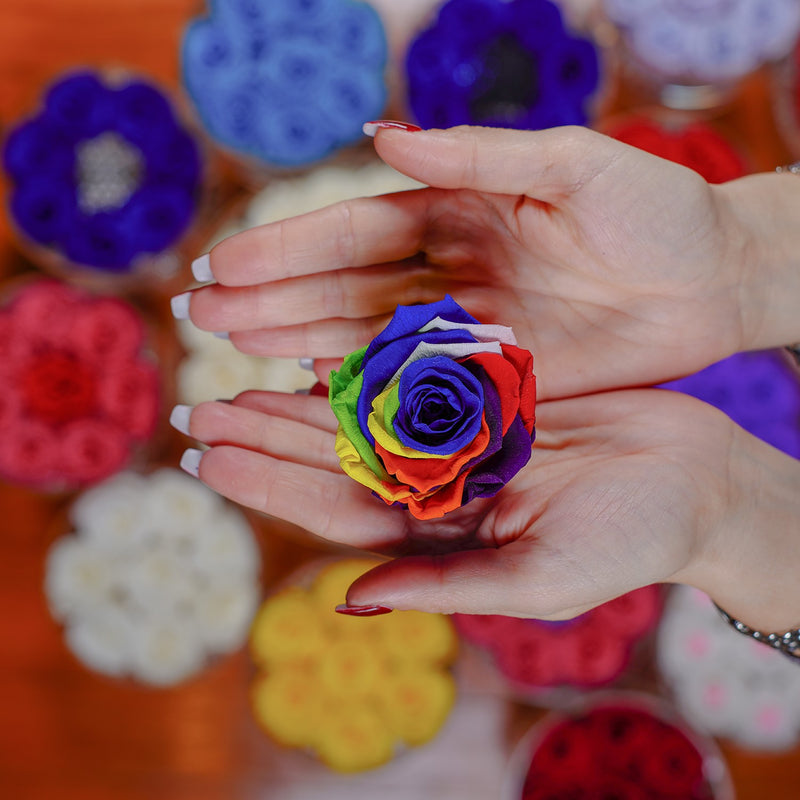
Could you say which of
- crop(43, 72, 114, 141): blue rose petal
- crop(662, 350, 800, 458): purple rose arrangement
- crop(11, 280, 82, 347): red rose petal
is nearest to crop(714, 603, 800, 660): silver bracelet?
crop(662, 350, 800, 458): purple rose arrangement

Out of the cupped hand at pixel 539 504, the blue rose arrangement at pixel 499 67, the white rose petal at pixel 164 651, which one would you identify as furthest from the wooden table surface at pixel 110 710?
the cupped hand at pixel 539 504

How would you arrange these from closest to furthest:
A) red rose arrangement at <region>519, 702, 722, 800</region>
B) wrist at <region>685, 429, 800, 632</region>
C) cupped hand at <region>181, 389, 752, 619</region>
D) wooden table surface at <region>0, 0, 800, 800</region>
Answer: cupped hand at <region>181, 389, 752, 619</region>, wrist at <region>685, 429, 800, 632</region>, red rose arrangement at <region>519, 702, 722, 800</region>, wooden table surface at <region>0, 0, 800, 800</region>

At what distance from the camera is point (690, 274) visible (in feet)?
2.74

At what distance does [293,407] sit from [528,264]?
293 mm

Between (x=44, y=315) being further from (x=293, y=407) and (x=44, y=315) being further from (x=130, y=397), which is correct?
(x=293, y=407)

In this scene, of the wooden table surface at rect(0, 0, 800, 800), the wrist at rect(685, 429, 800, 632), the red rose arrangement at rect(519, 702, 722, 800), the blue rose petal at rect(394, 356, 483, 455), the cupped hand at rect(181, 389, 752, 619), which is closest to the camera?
the blue rose petal at rect(394, 356, 483, 455)

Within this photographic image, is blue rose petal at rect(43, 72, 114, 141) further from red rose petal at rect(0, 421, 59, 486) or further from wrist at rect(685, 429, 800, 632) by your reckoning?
wrist at rect(685, 429, 800, 632)

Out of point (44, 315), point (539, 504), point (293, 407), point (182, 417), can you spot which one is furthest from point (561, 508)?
point (44, 315)

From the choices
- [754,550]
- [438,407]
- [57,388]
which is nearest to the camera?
[438,407]

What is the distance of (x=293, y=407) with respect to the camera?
0.88 metres

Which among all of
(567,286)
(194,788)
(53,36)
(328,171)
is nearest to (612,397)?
(567,286)

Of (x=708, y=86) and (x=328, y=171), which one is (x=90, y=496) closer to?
(x=328, y=171)

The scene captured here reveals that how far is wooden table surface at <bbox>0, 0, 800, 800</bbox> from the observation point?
4.16ft

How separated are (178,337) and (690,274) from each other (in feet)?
2.55
